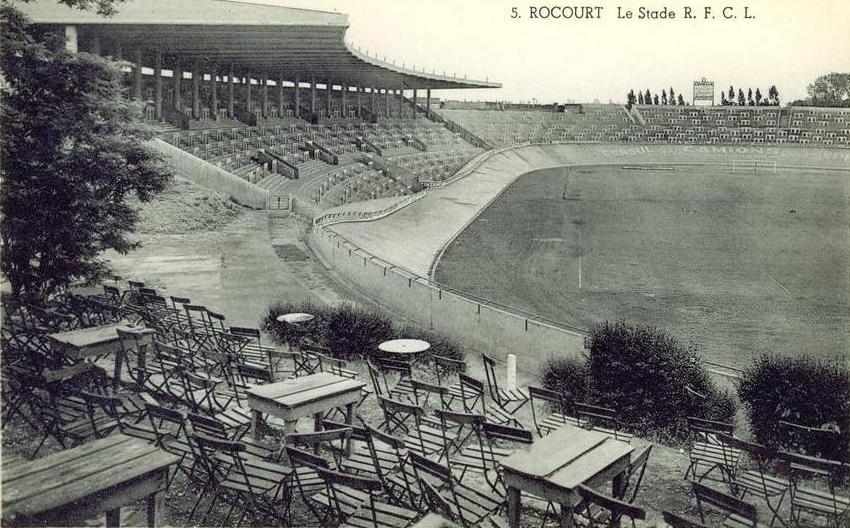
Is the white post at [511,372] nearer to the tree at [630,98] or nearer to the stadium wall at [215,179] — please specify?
the stadium wall at [215,179]

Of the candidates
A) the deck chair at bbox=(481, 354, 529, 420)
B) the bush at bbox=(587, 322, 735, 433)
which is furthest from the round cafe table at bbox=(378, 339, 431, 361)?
the bush at bbox=(587, 322, 735, 433)

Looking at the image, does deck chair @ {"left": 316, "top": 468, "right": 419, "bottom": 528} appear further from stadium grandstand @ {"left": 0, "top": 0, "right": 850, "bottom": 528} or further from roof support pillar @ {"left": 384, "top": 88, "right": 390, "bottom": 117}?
roof support pillar @ {"left": 384, "top": 88, "right": 390, "bottom": 117}

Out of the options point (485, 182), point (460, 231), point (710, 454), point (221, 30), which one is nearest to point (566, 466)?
point (710, 454)

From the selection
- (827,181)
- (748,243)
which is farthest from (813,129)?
(748,243)

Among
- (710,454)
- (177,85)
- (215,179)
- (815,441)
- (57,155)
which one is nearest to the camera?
(710,454)

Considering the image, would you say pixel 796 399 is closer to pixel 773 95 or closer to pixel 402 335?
pixel 402 335

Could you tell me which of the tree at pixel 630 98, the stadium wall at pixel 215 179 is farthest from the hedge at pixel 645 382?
the tree at pixel 630 98
